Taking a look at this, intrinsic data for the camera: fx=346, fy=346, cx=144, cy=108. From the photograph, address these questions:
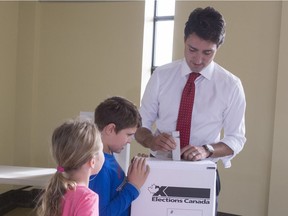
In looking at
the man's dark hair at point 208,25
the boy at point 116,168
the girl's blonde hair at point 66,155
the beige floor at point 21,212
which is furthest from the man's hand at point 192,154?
the beige floor at point 21,212

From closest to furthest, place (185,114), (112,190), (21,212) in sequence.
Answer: (112,190)
(185,114)
(21,212)

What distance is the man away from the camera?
134 centimetres

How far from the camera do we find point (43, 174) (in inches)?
99.3

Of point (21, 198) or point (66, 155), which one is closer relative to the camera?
point (66, 155)

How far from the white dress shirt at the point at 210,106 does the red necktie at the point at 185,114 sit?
0.02 m

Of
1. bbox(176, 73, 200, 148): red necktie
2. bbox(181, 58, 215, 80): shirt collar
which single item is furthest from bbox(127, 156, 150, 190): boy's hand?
bbox(181, 58, 215, 80): shirt collar

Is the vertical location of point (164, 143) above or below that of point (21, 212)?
above

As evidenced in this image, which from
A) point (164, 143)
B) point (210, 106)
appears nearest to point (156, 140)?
point (164, 143)

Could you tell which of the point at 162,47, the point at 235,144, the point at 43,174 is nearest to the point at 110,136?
the point at 235,144

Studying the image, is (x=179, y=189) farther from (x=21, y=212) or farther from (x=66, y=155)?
(x=21, y=212)

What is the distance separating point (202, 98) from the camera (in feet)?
4.72

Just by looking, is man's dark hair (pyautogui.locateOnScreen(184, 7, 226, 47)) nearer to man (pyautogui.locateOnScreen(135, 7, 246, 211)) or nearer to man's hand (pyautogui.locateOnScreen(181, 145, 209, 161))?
man (pyautogui.locateOnScreen(135, 7, 246, 211))

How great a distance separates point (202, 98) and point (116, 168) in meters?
0.49

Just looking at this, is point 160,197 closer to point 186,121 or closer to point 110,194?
point 110,194
